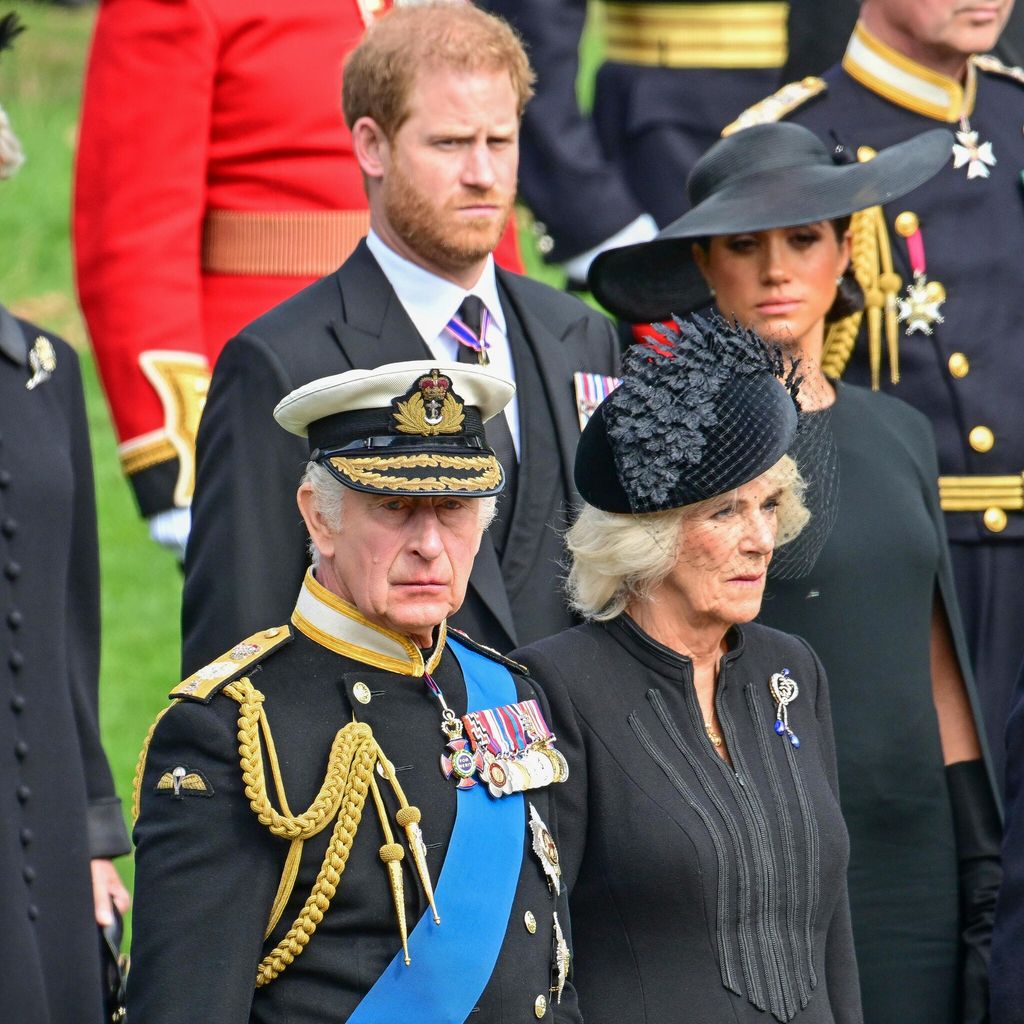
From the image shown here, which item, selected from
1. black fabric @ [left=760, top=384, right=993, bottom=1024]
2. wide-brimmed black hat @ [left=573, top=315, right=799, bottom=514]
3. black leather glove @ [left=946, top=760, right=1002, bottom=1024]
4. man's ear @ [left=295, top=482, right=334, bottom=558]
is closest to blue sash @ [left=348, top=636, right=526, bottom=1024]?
man's ear @ [left=295, top=482, right=334, bottom=558]

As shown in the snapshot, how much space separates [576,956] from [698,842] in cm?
28

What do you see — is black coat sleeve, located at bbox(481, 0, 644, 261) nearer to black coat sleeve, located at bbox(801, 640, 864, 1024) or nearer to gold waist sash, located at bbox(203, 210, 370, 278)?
gold waist sash, located at bbox(203, 210, 370, 278)

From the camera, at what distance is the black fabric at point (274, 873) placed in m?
3.60

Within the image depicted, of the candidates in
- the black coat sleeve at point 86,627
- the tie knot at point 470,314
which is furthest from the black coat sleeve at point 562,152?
the black coat sleeve at point 86,627

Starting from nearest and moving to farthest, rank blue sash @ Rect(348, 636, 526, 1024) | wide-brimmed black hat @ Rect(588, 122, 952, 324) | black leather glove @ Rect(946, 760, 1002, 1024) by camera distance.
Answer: blue sash @ Rect(348, 636, 526, 1024) < black leather glove @ Rect(946, 760, 1002, 1024) < wide-brimmed black hat @ Rect(588, 122, 952, 324)

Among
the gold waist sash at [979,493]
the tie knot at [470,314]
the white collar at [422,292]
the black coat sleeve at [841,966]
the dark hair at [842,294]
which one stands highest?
the white collar at [422,292]

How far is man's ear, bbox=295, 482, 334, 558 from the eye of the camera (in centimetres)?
390

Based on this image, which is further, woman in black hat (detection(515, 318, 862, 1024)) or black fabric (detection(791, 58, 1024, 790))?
black fabric (detection(791, 58, 1024, 790))

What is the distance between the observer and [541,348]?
511 centimetres

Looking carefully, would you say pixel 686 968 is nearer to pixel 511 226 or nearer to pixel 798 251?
pixel 798 251

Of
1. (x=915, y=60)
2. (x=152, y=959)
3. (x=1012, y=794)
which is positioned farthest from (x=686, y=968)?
(x=915, y=60)

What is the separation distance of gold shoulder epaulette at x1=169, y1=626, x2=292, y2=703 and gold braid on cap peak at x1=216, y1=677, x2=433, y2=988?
20 millimetres

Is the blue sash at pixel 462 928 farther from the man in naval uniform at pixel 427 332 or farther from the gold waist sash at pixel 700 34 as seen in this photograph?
the gold waist sash at pixel 700 34

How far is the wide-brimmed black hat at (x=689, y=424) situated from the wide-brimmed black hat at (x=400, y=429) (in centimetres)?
40
